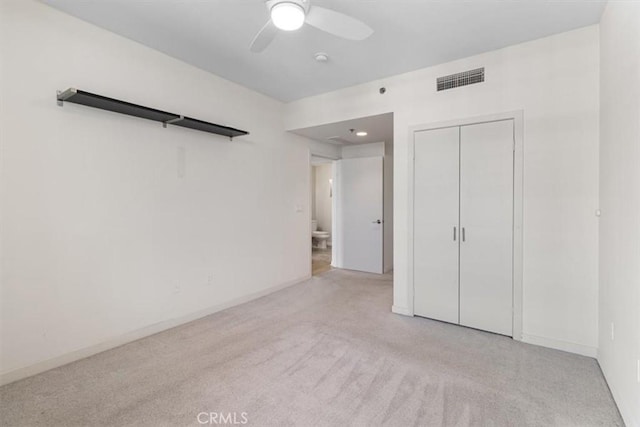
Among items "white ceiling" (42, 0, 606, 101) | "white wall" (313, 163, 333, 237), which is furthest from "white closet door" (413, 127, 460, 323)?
"white wall" (313, 163, 333, 237)

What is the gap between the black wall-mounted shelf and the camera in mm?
2303

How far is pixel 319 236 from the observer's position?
7871 mm

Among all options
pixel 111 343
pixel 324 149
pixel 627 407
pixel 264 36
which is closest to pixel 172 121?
pixel 264 36

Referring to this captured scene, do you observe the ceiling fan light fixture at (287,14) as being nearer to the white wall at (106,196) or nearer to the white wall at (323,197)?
the white wall at (106,196)

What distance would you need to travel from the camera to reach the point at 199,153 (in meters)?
3.41

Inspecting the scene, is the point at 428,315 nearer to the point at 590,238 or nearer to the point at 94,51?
the point at 590,238

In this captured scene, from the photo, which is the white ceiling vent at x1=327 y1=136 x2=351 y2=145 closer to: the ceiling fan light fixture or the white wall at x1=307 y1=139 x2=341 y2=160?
the white wall at x1=307 y1=139 x2=341 y2=160

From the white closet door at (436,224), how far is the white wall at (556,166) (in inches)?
16.3

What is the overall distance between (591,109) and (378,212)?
3.28 m

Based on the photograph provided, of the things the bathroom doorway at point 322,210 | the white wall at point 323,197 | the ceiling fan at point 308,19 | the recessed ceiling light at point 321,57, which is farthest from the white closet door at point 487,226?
the white wall at point 323,197

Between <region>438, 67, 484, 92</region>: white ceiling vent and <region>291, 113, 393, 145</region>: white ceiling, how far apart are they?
2.14 ft

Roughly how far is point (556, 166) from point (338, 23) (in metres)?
2.25

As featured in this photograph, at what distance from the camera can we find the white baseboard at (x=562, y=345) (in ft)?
8.29

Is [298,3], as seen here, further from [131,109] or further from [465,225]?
[465,225]
